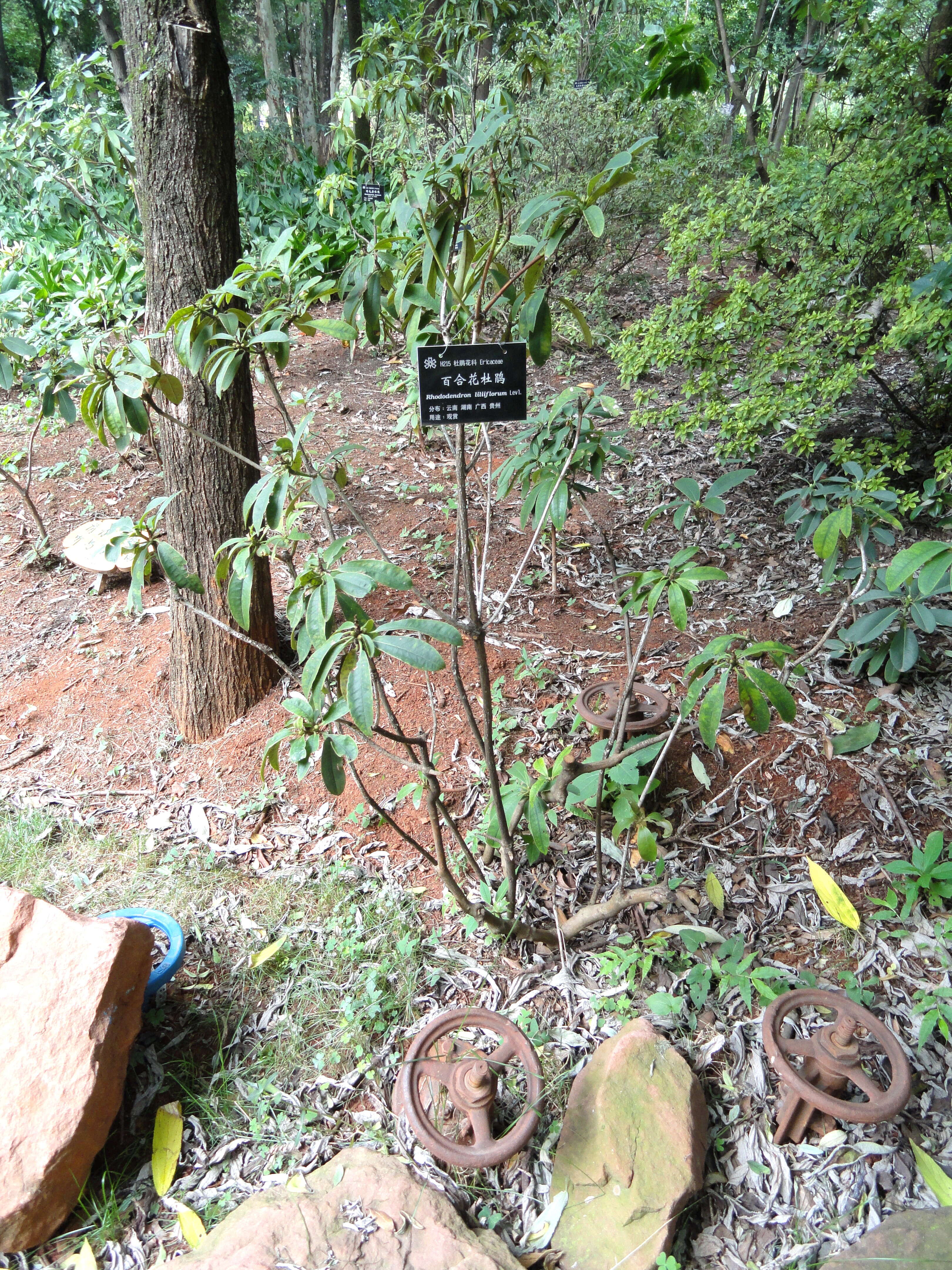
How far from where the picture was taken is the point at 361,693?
1385 mm

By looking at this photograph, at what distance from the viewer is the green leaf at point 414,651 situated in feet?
4.42

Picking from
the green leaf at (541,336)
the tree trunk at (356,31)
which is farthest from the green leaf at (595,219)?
the tree trunk at (356,31)

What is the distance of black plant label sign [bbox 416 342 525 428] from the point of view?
152cm

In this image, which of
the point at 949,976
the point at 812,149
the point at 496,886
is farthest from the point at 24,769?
the point at 812,149

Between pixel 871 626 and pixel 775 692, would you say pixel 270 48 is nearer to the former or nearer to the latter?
pixel 871 626

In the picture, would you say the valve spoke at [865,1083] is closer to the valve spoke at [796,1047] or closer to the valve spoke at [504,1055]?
the valve spoke at [796,1047]

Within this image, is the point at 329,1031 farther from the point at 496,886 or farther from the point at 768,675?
the point at 768,675

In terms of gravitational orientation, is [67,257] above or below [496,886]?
above

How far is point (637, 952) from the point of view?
78.4 inches

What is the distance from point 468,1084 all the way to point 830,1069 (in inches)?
29.4

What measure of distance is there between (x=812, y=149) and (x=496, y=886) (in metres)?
4.35

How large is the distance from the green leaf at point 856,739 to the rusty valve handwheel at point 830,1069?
866mm

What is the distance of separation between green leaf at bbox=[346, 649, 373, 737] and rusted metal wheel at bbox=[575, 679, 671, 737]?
1.04 m

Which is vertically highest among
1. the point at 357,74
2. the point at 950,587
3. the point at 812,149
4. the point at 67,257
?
the point at 357,74
